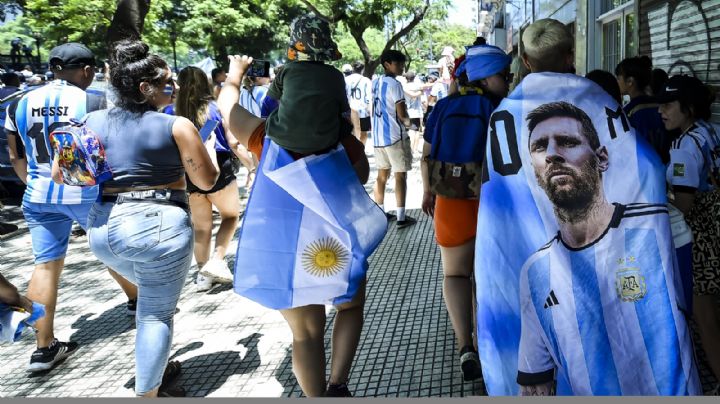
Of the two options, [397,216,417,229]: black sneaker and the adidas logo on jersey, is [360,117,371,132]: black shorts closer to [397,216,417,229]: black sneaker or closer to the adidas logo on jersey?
[397,216,417,229]: black sneaker

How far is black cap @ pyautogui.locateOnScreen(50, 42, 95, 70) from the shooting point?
4.29 metres

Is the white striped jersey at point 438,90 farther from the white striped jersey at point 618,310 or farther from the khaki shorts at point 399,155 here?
the white striped jersey at point 618,310

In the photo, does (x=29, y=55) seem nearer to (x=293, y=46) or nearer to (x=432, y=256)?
(x=432, y=256)

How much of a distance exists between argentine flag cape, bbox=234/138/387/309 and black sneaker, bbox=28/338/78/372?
6.47 ft

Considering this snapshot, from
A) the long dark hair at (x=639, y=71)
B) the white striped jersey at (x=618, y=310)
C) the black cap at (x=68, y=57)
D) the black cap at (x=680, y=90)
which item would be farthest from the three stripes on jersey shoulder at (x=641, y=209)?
the black cap at (x=68, y=57)

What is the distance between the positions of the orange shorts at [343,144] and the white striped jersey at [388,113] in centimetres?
472

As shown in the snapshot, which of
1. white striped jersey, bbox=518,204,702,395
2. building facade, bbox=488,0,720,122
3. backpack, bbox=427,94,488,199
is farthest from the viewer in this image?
building facade, bbox=488,0,720,122

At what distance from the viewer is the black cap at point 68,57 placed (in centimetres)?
429

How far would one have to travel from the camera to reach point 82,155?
3.12 m

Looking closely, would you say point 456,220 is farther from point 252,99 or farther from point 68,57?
point 252,99

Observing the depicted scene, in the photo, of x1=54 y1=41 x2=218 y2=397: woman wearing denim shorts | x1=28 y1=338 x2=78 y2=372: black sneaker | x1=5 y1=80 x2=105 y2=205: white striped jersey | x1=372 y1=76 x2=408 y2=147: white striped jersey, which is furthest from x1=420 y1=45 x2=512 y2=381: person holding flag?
x1=372 y1=76 x2=408 y2=147: white striped jersey

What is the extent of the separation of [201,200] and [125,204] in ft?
7.56

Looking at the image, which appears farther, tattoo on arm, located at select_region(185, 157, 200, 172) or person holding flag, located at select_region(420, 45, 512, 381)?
person holding flag, located at select_region(420, 45, 512, 381)

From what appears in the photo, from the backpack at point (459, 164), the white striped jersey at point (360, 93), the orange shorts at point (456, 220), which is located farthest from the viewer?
the white striped jersey at point (360, 93)
